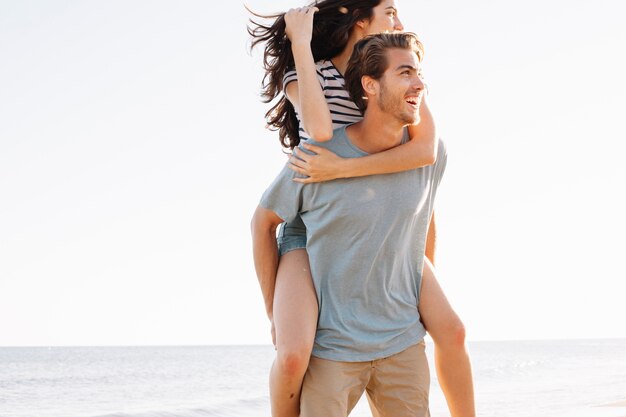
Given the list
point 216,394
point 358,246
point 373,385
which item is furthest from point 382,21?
point 216,394

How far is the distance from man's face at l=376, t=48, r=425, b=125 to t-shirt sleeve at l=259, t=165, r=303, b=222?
49 centimetres

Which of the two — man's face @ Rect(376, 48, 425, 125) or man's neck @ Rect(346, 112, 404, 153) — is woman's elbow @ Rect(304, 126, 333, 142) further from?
man's face @ Rect(376, 48, 425, 125)

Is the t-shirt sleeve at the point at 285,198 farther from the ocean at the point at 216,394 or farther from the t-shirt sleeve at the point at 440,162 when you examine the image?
the ocean at the point at 216,394

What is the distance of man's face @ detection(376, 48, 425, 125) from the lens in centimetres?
357

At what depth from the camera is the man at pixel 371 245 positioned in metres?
3.56

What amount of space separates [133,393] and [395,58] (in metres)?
20.6

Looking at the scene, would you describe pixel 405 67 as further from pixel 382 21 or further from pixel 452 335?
pixel 452 335

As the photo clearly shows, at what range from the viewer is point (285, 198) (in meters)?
3.61

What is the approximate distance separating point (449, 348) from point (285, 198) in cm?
93

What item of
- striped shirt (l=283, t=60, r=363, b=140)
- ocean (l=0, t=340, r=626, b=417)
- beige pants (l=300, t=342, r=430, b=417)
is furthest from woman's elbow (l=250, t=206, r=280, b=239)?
ocean (l=0, t=340, r=626, b=417)

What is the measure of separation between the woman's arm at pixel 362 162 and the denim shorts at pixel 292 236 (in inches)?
10.1

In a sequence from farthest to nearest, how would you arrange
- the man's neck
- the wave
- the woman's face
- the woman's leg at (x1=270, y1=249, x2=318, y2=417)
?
the wave, the woman's face, the man's neck, the woman's leg at (x1=270, y1=249, x2=318, y2=417)

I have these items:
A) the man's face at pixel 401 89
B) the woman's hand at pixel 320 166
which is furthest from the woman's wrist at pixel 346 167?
the man's face at pixel 401 89

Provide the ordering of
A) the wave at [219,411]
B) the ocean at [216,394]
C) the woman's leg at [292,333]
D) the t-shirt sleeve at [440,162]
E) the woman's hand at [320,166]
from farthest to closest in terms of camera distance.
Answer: the wave at [219,411], the ocean at [216,394], the t-shirt sleeve at [440,162], the woman's hand at [320,166], the woman's leg at [292,333]
